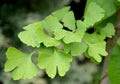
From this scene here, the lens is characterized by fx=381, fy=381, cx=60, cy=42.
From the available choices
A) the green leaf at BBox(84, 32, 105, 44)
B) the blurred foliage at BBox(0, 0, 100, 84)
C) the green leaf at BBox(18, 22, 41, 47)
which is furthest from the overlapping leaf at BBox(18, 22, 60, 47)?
the blurred foliage at BBox(0, 0, 100, 84)

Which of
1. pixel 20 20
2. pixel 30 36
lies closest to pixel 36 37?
pixel 30 36

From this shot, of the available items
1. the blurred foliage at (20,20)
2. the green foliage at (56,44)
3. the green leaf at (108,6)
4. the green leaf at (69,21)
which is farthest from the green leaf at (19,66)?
the blurred foliage at (20,20)

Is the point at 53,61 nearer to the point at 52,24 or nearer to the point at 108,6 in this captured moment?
the point at 52,24

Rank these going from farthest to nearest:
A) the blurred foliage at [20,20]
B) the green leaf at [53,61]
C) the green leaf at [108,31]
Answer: the blurred foliage at [20,20]
the green leaf at [108,31]
the green leaf at [53,61]

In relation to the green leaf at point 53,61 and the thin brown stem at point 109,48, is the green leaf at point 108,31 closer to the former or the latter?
the thin brown stem at point 109,48

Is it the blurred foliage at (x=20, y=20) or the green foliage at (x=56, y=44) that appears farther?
the blurred foliage at (x=20, y=20)

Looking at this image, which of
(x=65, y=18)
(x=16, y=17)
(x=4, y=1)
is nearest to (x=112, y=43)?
(x=65, y=18)

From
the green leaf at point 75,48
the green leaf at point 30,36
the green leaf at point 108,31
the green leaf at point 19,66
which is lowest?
the green leaf at point 19,66

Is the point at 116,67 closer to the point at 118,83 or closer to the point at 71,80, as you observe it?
the point at 118,83
